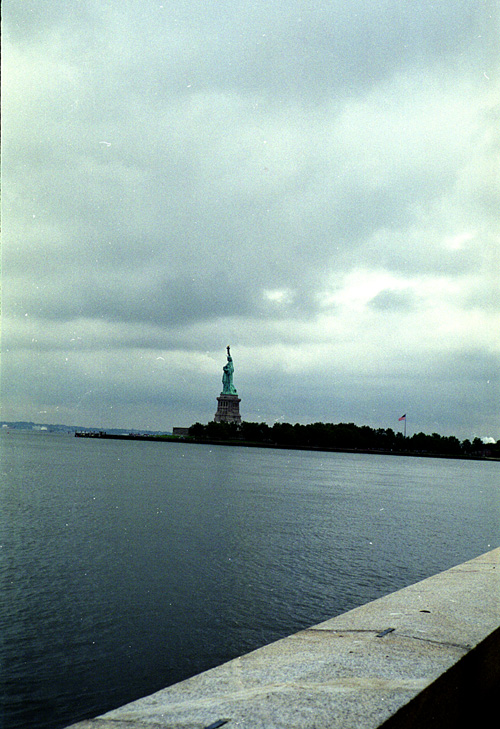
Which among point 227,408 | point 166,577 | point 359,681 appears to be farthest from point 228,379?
point 359,681

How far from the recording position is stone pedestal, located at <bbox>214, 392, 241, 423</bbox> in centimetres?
18112

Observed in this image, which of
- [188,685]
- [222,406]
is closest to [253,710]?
[188,685]

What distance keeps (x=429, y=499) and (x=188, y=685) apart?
153 feet

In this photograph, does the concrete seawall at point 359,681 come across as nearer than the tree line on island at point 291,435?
Yes

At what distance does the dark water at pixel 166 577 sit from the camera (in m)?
10.4

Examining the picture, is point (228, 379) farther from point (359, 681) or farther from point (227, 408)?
point (359, 681)

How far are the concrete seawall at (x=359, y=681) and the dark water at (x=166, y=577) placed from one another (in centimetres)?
534

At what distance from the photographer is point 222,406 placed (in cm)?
18212

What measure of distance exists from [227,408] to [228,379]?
9.12 metres

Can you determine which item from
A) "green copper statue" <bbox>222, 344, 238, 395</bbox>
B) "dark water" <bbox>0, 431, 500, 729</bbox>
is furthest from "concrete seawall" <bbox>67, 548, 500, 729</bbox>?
"green copper statue" <bbox>222, 344, 238, 395</bbox>

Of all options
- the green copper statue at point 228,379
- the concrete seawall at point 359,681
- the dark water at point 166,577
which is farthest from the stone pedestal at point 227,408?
the concrete seawall at point 359,681

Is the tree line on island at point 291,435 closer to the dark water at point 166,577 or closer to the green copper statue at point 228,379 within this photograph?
the green copper statue at point 228,379

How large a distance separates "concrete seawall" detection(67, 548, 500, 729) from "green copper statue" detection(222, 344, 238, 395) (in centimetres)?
17237

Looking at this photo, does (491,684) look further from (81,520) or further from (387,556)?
(81,520)
